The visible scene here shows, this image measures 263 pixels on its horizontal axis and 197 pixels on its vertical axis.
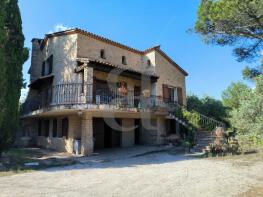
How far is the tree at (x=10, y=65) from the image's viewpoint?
40.8 feet

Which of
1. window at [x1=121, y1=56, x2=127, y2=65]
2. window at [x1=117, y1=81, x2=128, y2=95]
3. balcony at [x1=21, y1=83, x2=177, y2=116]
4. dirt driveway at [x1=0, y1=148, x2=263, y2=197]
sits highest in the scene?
window at [x1=121, y1=56, x2=127, y2=65]

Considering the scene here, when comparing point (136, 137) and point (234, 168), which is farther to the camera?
point (136, 137)

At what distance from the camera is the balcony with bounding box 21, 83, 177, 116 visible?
14133mm

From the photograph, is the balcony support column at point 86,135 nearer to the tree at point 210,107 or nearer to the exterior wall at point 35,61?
the exterior wall at point 35,61

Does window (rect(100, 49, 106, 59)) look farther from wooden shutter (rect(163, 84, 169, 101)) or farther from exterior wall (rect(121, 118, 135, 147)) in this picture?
wooden shutter (rect(163, 84, 169, 101))

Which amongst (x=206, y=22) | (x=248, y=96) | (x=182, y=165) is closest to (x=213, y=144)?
(x=182, y=165)

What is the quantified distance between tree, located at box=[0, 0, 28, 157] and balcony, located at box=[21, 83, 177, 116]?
222cm

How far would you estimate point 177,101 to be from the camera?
22.6 meters

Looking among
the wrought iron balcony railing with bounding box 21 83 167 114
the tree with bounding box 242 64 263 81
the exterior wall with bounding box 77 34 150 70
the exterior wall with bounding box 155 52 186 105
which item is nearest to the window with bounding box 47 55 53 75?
the wrought iron balcony railing with bounding box 21 83 167 114

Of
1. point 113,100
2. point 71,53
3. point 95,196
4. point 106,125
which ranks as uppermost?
point 71,53

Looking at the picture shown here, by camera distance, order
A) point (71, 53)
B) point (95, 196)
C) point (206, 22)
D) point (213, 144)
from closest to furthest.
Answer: point (95, 196) < point (206, 22) < point (213, 144) < point (71, 53)

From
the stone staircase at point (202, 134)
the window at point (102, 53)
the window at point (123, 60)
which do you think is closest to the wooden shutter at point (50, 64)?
the window at point (102, 53)

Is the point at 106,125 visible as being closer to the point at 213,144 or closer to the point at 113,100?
the point at 113,100

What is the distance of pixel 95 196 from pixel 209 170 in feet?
17.9
